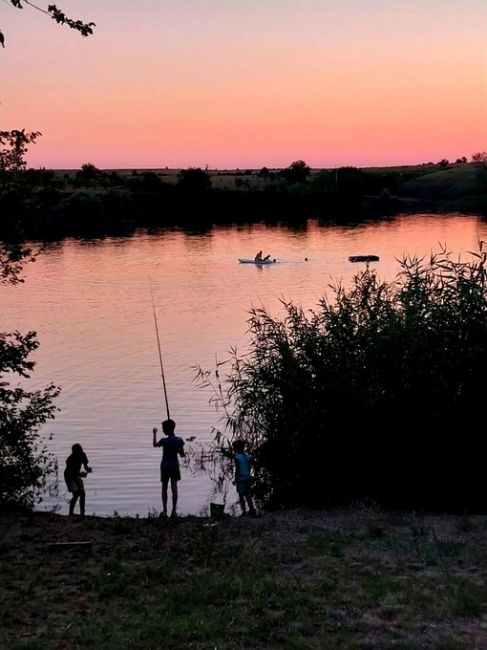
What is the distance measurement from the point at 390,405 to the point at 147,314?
90.2ft

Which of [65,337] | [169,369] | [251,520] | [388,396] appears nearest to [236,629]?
[251,520]

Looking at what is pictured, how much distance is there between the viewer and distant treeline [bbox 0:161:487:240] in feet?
310

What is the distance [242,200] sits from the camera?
391 ft

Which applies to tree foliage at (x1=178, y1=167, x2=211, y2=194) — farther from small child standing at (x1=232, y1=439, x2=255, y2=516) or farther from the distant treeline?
small child standing at (x1=232, y1=439, x2=255, y2=516)

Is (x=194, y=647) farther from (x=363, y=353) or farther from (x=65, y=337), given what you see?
(x=65, y=337)

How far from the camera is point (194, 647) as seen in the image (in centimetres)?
622

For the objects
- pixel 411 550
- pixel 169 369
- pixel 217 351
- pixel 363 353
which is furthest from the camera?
pixel 217 351

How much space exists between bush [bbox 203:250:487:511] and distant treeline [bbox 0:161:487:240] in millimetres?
69600

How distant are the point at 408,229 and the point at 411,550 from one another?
247 ft

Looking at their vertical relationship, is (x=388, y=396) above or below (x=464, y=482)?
above

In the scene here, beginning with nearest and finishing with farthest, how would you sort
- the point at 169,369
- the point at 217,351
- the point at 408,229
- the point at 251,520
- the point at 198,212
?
the point at 251,520 → the point at 169,369 → the point at 217,351 → the point at 408,229 → the point at 198,212

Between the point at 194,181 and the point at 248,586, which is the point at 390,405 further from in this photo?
the point at 194,181

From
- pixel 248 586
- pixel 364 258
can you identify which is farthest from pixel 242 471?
pixel 364 258

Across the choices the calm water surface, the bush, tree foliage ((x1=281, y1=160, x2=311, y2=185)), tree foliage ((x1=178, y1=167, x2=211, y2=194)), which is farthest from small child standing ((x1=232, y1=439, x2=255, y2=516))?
tree foliage ((x1=281, y1=160, x2=311, y2=185))
